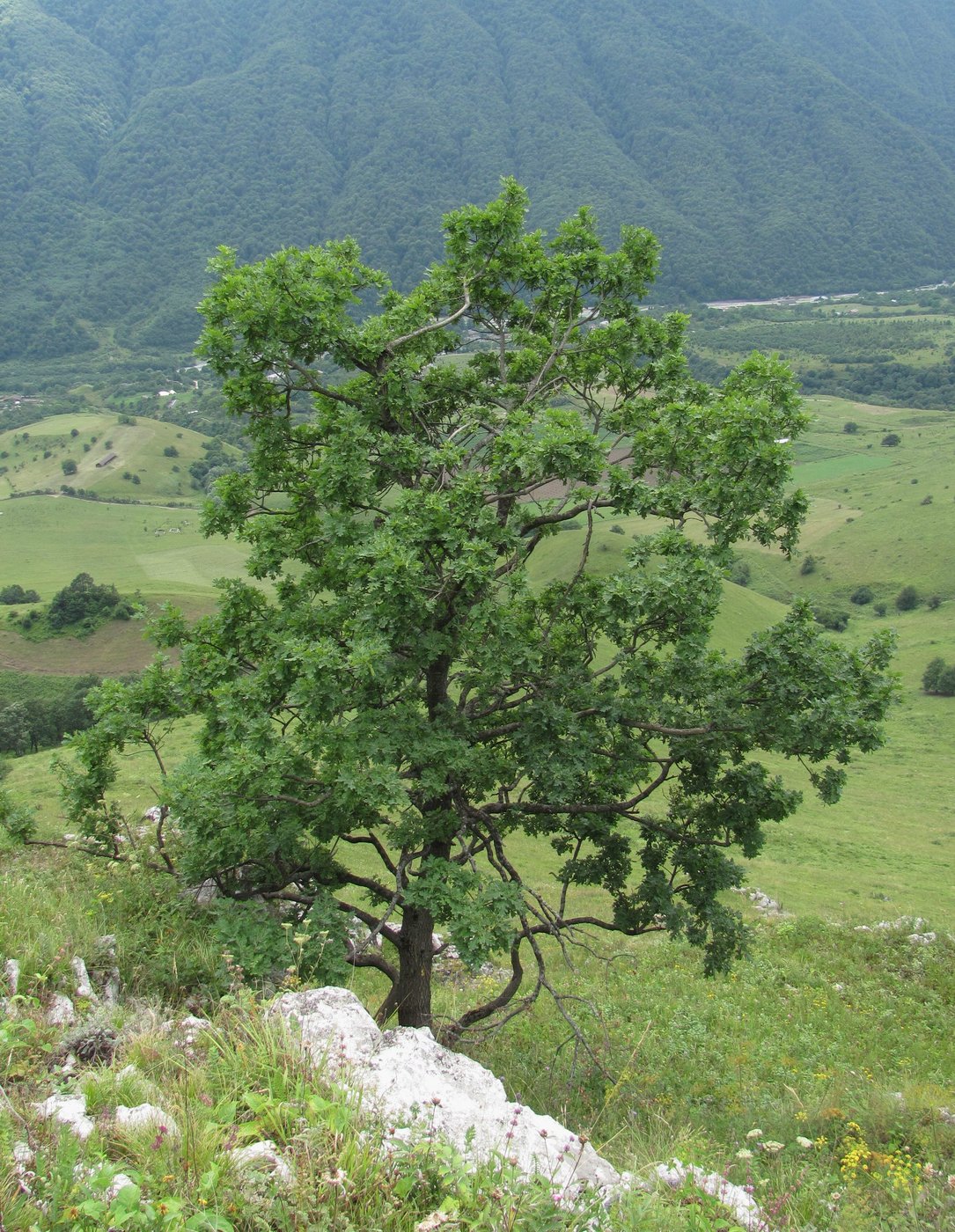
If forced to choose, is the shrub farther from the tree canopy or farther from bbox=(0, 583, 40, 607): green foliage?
the tree canopy

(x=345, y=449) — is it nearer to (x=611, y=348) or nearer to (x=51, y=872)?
(x=611, y=348)

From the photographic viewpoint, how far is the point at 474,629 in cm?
878

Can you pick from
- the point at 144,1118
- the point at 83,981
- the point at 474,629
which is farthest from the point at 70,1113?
the point at 474,629

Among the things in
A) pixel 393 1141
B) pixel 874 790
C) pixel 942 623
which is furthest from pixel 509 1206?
pixel 942 623

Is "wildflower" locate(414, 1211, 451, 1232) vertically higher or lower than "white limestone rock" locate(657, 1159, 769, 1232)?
higher

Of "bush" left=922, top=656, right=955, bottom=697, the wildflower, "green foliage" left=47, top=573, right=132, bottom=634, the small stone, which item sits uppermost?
the wildflower

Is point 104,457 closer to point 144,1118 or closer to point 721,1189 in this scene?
point 144,1118

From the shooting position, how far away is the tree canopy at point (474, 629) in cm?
871

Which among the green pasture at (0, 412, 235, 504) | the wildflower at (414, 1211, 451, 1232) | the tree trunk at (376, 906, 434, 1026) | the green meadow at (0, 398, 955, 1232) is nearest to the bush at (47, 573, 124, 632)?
the green meadow at (0, 398, 955, 1232)

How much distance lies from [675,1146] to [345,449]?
693 cm

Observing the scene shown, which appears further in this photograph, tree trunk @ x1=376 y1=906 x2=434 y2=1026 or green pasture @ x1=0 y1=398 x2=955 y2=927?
green pasture @ x1=0 y1=398 x2=955 y2=927

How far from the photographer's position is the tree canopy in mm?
8711

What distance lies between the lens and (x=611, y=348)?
11.0m

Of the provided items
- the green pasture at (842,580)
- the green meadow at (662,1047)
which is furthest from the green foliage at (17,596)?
the green meadow at (662,1047)
